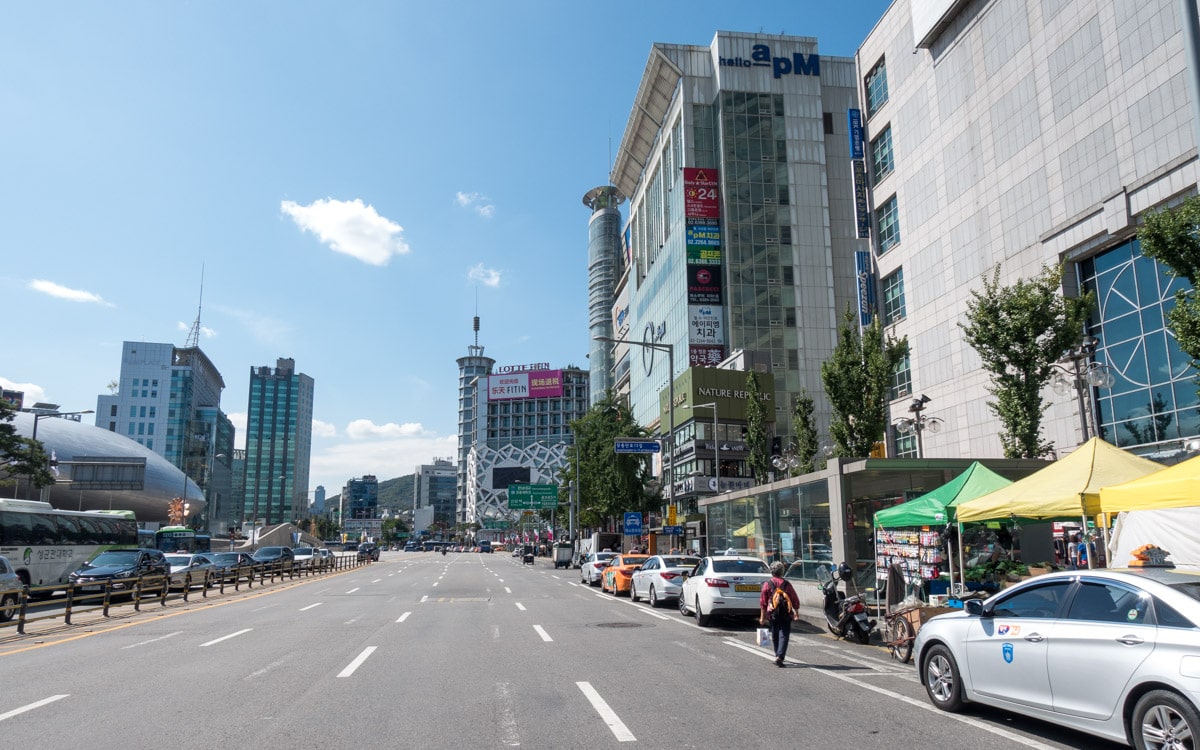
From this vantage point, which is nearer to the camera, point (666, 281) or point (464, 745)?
point (464, 745)

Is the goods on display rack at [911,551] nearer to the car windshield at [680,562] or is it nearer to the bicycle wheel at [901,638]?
the bicycle wheel at [901,638]

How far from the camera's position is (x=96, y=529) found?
106ft

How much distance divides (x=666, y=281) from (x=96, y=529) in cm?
5573

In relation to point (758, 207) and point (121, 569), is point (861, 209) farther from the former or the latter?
point (121, 569)

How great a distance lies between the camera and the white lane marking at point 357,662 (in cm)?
1040

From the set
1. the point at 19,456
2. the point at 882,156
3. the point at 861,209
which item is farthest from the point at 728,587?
the point at 19,456

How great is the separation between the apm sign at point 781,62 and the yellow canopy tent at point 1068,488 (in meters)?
68.4

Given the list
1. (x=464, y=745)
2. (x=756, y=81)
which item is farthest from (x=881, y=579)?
(x=756, y=81)

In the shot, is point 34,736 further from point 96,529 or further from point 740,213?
point 740,213

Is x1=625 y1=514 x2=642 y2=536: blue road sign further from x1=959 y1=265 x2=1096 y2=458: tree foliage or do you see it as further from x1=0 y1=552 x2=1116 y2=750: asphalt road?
x1=0 y1=552 x2=1116 y2=750: asphalt road

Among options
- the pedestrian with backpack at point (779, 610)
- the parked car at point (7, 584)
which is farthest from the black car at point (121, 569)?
the pedestrian with backpack at point (779, 610)

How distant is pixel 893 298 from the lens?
136 feet

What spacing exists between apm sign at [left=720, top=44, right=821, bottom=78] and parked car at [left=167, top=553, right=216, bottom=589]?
209 feet

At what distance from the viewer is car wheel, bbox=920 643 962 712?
316 inches
